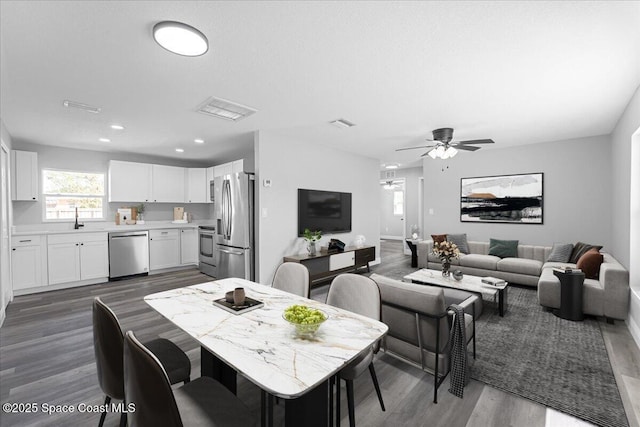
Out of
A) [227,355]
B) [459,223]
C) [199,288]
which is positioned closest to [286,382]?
[227,355]

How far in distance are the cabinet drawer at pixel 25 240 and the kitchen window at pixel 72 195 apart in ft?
2.79

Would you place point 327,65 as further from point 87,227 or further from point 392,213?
point 392,213

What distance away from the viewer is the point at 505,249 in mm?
5148

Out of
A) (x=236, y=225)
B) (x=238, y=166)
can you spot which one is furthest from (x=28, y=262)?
(x=238, y=166)

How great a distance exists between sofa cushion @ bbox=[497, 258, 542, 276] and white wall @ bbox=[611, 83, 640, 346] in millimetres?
1015

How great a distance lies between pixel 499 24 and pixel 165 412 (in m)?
2.64

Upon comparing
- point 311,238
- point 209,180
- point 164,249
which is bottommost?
point 164,249

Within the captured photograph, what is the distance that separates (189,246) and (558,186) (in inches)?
296

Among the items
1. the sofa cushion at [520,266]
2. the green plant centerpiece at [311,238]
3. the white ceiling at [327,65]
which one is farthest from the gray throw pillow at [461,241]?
the green plant centerpiece at [311,238]

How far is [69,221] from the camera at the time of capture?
5.23m

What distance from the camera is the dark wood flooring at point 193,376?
1.76m

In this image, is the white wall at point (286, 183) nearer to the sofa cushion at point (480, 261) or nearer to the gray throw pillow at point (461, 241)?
the gray throw pillow at point (461, 241)

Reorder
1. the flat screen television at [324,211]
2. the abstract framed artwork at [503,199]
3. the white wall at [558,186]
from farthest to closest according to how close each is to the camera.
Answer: the abstract framed artwork at [503,199], the flat screen television at [324,211], the white wall at [558,186]

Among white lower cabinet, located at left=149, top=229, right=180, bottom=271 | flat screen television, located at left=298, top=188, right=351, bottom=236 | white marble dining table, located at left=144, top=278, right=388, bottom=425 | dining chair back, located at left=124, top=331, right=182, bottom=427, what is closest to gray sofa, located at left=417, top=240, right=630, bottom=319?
flat screen television, located at left=298, top=188, right=351, bottom=236
